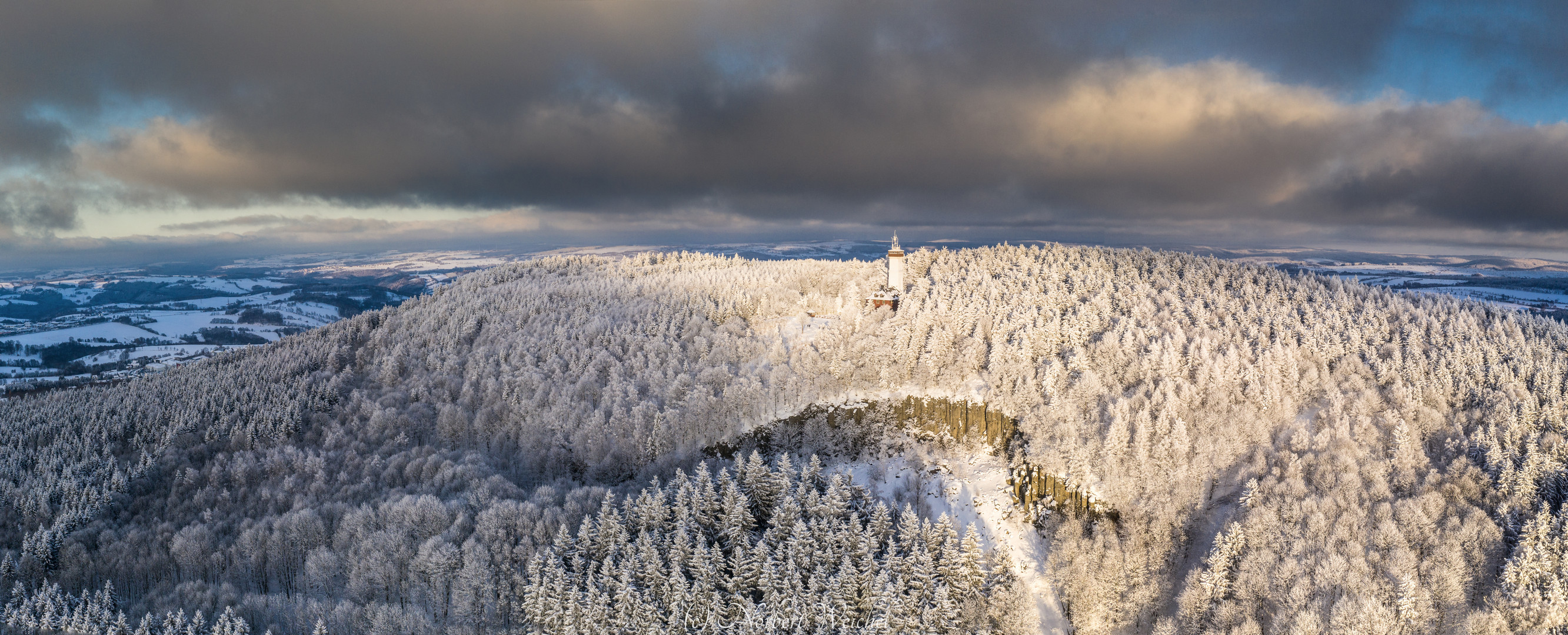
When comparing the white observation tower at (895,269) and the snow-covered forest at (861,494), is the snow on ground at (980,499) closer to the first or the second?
the snow-covered forest at (861,494)

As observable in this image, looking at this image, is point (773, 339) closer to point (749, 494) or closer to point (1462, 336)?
point (749, 494)

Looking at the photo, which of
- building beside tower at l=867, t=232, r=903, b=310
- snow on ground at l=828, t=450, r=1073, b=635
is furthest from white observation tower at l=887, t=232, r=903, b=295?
snow on ground at l=828, t=450, r=1073, b=635

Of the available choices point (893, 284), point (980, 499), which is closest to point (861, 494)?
point (980, 499)

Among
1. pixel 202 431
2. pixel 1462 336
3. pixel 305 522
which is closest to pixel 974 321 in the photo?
pixel 1462 336

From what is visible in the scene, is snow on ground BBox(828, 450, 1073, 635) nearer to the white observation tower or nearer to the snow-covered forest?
the snow-covered forest

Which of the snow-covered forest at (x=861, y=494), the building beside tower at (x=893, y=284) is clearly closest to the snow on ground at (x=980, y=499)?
the snow-covered forest at (x=861, y=494)
